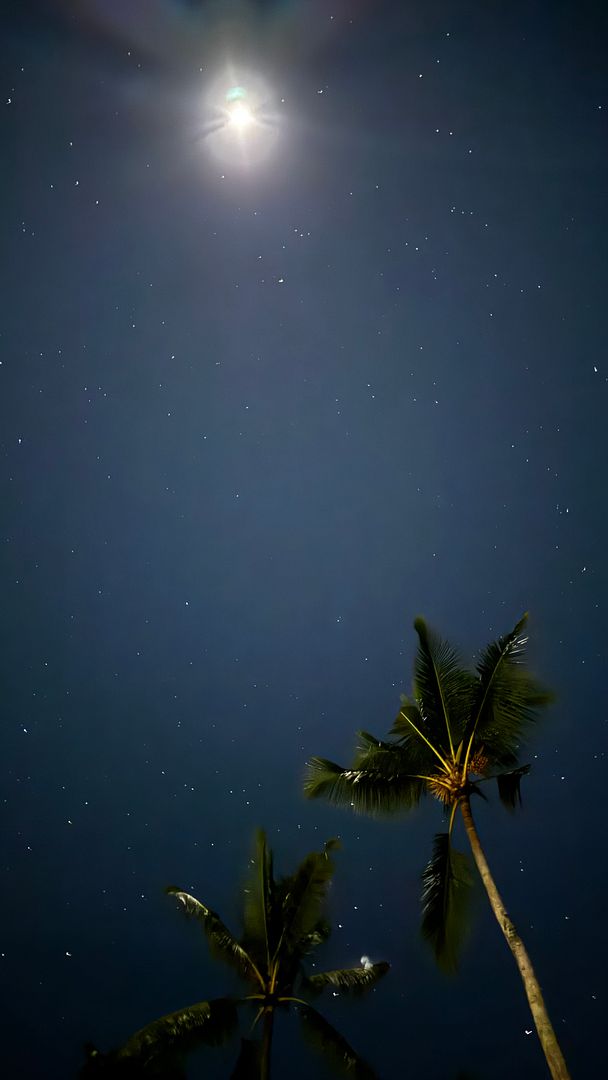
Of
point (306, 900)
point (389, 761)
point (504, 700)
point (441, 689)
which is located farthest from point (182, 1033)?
point (504, 700)

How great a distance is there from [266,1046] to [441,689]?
7.36m

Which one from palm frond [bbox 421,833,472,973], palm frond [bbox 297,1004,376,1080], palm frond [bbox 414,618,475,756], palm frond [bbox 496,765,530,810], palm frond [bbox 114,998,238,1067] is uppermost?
palm frond [bbox 414,618,475,756]

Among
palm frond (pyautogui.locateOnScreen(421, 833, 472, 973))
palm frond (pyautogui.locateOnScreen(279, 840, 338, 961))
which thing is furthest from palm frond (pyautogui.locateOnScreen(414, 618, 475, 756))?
palm frond (pyautogui.locateOnScreen(279, 840, 338, 961))

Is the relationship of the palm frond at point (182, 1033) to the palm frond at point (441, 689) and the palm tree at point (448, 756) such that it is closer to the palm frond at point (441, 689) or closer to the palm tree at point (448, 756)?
the palm tree at point (448, 756)

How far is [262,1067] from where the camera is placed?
12711 mm

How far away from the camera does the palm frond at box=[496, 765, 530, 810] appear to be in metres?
11.8

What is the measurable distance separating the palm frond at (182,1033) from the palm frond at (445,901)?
454 cm

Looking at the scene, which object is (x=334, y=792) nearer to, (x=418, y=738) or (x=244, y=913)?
(x=418, y=738)

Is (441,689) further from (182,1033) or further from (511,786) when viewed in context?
(182,1033)

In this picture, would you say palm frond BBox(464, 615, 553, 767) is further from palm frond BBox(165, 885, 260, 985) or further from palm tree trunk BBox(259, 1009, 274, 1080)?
palm tree trunk BBox(259, 1009, 274, 1080)

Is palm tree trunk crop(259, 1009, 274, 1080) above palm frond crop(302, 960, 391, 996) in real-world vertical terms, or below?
below

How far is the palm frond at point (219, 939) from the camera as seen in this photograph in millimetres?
13875

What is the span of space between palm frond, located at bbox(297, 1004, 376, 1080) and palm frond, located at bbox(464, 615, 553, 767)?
6.21 meters

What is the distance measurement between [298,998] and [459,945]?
4611 mm
